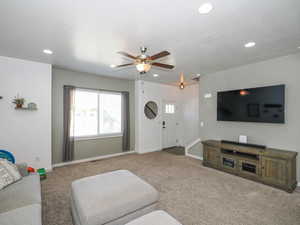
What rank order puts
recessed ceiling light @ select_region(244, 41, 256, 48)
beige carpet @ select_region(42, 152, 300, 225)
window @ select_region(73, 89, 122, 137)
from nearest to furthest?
beige carpet @ select_region(42, 152, 300, 225)
recessed ceiling light @ select_region(244, 41, 256, 48)
window @ select_region(73, 89, 122, 137)

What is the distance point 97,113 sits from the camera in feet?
15.6

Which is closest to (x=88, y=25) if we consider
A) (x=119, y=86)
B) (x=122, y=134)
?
(x=119, y=86)

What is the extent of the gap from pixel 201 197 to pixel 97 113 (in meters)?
3.80

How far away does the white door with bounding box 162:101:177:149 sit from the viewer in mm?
6176

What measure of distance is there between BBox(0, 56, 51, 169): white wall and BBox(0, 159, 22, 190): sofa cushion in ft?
4.88

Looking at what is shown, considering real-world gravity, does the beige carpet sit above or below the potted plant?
below

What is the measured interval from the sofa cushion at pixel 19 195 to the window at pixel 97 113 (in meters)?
2.43

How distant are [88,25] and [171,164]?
3.89m

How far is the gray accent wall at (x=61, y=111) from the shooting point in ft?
13.1

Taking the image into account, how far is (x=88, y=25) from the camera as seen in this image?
6.68ft

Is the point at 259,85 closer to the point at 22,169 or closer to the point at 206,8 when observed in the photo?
the point at 206,8

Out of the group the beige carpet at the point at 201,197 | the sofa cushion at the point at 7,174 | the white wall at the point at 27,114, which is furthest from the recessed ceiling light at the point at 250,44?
the white wall at the point at 27,114

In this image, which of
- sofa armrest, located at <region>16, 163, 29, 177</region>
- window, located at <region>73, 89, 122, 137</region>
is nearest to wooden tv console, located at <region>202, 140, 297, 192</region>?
window, located at <region>73, 89, 122, 137</region>

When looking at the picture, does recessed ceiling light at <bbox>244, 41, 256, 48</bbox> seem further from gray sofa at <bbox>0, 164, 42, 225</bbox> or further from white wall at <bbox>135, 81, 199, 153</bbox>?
gray sofa at <bbox>0, 164, 42, 225</bbox>
